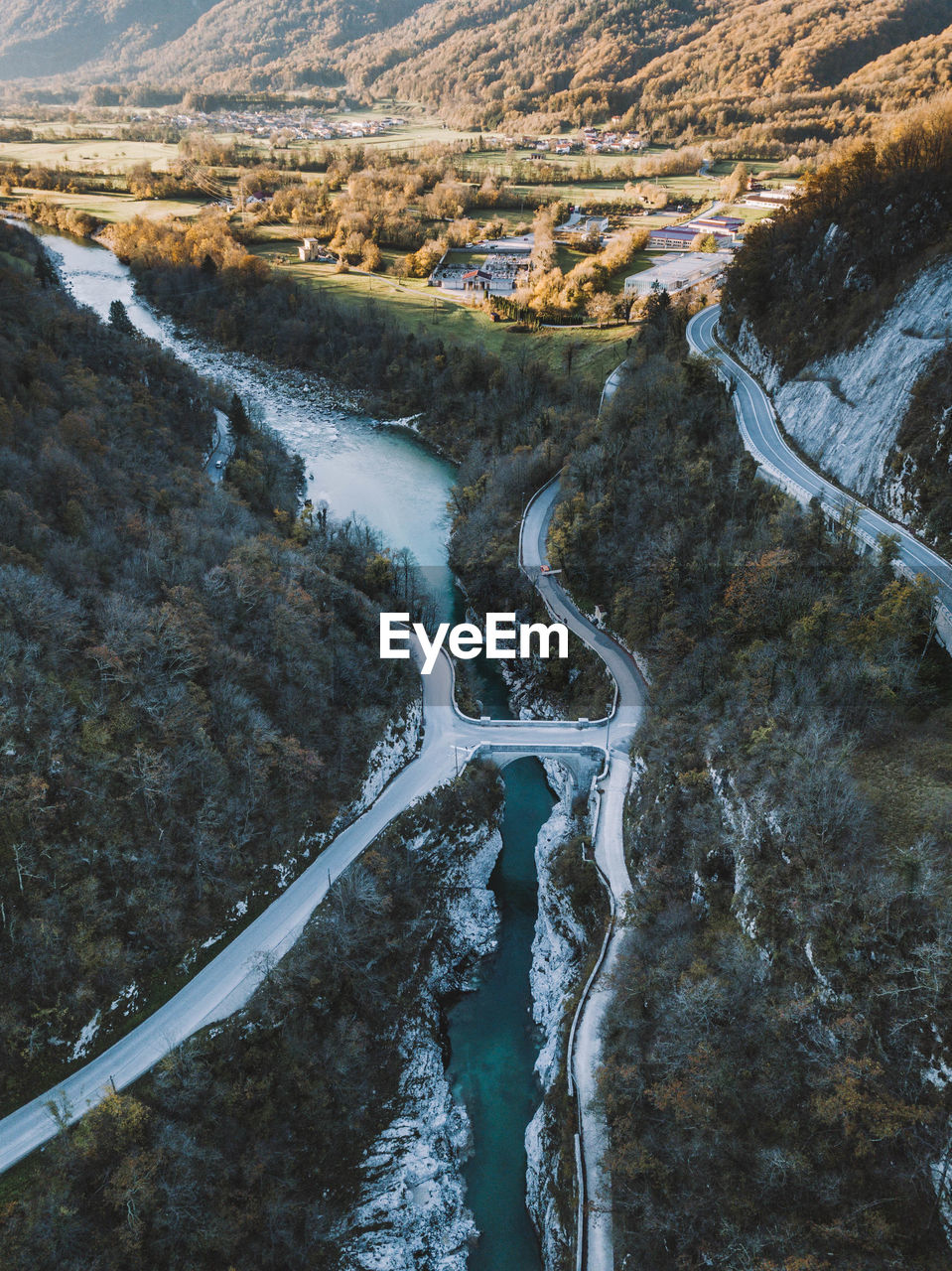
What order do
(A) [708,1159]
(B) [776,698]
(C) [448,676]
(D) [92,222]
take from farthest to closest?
(D) [92,222] < (C) [448,676] < (B) [776,698] < (A) [708,1159]

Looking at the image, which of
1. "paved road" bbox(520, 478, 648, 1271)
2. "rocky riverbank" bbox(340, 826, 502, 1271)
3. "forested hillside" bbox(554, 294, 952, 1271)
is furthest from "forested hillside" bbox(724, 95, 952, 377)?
"rocky riverbank" bbox(340, 826, 502, 1271)

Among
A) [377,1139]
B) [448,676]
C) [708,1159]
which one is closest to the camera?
[708,1159]

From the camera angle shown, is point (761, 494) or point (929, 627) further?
point (761, 494)

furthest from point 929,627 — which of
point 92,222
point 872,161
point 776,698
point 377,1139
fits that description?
point 92,222

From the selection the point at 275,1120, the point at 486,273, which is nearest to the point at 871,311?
the point at 275,1120

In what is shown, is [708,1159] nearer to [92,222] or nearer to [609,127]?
[92,222]

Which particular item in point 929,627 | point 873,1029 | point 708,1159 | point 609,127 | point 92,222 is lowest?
point 708,1159
